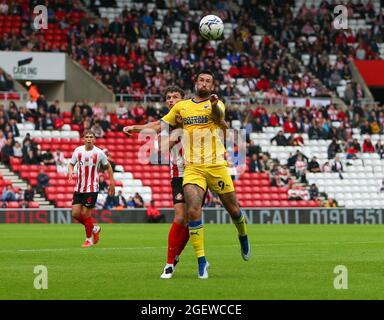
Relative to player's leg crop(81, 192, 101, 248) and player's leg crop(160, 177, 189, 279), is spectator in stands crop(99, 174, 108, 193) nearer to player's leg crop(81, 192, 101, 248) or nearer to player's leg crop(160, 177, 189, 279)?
player's leg crop(81, 192, 101, 248)

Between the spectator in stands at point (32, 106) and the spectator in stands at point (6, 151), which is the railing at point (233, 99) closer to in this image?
the spectator in stands at point (32, 106)

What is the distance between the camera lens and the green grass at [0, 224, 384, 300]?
10.8 metres

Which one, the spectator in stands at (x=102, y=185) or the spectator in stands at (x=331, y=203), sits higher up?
the spectator in stands at (x=102, y=185)

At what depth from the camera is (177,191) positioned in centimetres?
1372

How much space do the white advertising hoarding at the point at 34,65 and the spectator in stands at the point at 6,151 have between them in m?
6.14

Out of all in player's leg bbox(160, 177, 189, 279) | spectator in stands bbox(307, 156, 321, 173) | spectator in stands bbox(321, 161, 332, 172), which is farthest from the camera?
spectator in stands bbox(321, 161, 332, 172)

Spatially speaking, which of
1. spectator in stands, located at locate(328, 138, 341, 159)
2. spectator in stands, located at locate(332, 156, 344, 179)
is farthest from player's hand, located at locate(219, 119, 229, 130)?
spectator in stands, located at locate(328, 138, 341, 159)

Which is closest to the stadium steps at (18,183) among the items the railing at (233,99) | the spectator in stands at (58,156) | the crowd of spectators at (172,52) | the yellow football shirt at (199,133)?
the spectator in stands at (58,156)

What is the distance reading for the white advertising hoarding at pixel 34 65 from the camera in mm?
42375

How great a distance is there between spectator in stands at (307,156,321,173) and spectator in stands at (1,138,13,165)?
11.6m

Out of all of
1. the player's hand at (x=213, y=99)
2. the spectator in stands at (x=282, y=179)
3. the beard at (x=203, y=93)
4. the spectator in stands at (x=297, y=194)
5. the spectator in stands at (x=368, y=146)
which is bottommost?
the spectator in stands at (x=297, y=194)

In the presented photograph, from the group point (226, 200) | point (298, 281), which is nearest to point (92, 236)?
point (226, 200)

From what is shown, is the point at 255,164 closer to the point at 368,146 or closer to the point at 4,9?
the point at 368,146
